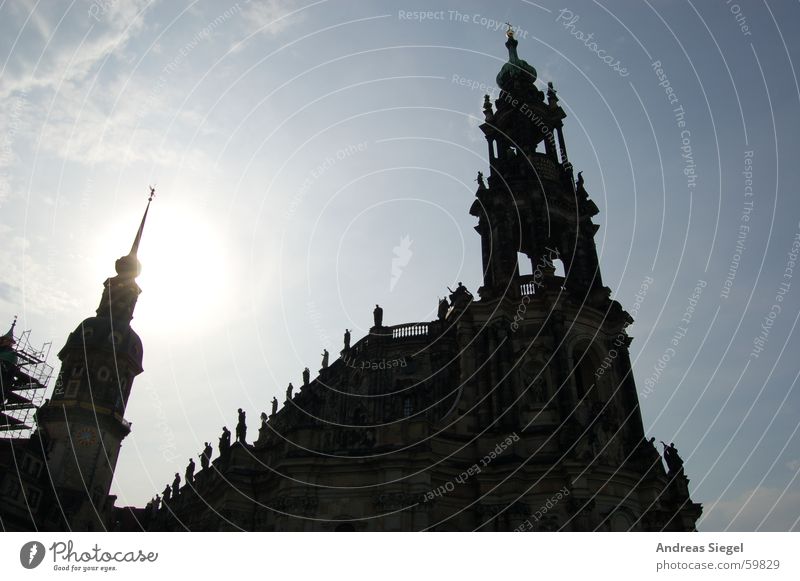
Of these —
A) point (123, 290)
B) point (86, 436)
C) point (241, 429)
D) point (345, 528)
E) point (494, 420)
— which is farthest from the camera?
point (123, 290)

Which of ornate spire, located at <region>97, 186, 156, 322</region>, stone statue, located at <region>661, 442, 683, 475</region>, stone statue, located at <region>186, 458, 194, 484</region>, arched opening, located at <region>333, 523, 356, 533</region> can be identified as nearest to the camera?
arched opening, located at <region>333, 523, 356, 533</region>

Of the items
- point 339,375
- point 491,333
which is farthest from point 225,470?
point 491,333

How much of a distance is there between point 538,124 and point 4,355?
4650cm

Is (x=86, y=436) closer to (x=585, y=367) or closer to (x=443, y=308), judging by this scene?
(x=443, y=308)

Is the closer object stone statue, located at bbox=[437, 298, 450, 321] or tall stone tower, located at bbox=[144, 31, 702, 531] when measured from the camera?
tall stone tower, located at bbox=[144, 31, 702, 531]

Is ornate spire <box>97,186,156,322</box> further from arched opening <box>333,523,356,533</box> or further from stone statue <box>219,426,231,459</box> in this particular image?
arched opening <box>333,523,356,533</box>

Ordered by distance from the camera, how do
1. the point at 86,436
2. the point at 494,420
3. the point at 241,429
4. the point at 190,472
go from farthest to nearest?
the point at 86,436 → the point at 190,472 → the point at 241,429 → the point at 494,420

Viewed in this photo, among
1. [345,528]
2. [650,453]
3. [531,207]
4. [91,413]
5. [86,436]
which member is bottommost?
[345,528]

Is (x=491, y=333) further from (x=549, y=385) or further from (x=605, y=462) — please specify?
(x=605, y=462)

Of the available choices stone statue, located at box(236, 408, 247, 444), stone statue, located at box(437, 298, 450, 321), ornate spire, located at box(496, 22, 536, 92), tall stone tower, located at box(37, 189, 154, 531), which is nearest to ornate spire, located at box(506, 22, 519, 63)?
ornate spire, located at box(496, 22, 536, 92)

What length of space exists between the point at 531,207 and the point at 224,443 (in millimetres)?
22054

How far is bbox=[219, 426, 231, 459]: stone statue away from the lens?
3170 centimetres

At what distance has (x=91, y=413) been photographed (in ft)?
175

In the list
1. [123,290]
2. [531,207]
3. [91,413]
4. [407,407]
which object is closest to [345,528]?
[407,407]
